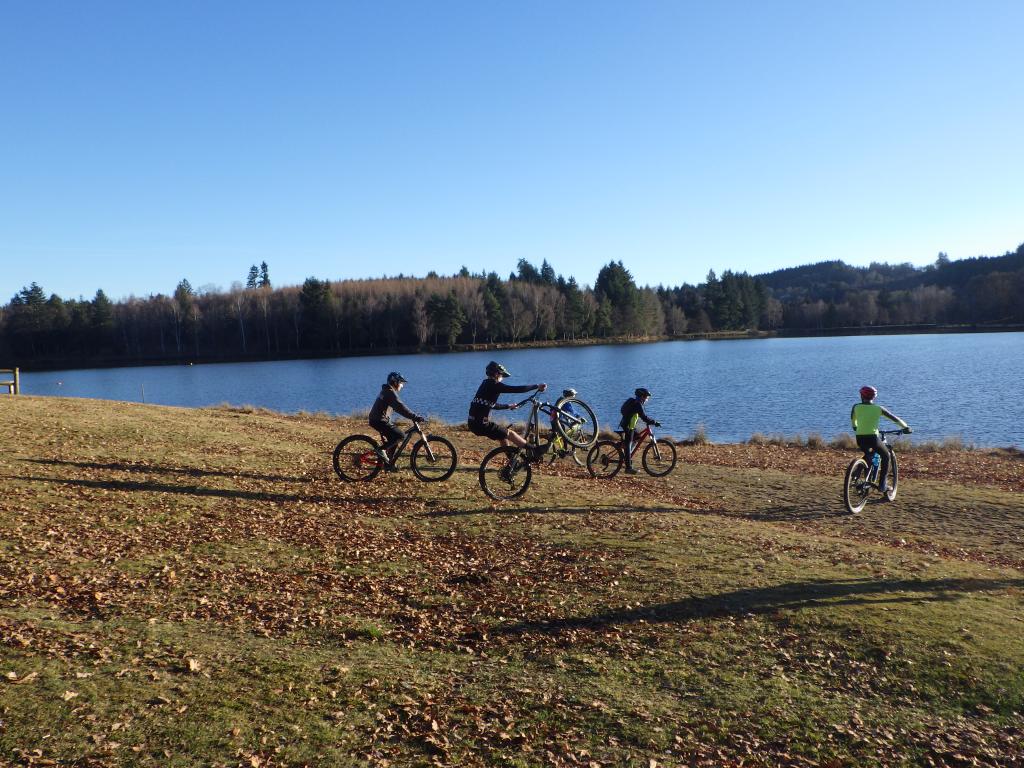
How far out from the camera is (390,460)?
45.9ft

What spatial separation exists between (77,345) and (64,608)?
124 m

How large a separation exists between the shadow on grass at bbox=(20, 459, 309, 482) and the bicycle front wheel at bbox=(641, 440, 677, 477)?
7973 millimetres

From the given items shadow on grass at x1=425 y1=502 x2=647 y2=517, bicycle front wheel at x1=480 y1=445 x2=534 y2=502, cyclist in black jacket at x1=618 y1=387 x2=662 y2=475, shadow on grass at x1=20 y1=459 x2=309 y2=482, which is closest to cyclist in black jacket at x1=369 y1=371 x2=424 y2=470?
bicycle front wheel at x1=480 y1=445 x2=534 y2=502

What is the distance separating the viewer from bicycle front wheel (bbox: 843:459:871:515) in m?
13.8

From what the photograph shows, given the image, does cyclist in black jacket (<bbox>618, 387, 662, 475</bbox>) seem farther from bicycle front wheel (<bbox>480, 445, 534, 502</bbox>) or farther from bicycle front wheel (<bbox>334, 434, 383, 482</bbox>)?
bicycle front wheel (<bbox>334, 434, 383, 482</bbox>)

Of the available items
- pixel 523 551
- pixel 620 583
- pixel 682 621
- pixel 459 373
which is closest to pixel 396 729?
pixel 682 621

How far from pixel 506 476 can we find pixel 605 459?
→ 4.48 metres

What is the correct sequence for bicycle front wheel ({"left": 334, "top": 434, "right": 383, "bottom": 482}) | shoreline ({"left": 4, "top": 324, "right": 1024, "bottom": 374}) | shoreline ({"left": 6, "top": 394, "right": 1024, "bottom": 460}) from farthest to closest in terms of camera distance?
shoreline ({"left": 4, "top": 324, "right": 1024, "bottom": 374}), shoreline ({"left": 6, "top": 394, "right": 1024, "bottom": 460}), bicycle front wheel ({"left": 334, "top": 434, "right": 383, "bottom": 482})

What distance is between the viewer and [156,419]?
20.2 metres

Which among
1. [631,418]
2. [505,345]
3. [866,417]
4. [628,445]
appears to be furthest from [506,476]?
[505,345]

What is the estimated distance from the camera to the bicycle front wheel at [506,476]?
12938mm

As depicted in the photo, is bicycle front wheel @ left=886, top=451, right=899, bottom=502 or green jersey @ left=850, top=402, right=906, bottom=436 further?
bicycle front wheel @ left=886, top=451, right=899, bottom=502

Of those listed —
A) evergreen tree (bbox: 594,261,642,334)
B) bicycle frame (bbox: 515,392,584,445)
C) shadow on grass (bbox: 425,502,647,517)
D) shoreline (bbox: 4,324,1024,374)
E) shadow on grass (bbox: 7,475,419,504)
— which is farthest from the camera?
evergreen tree (bbox: 594,261,642,334)

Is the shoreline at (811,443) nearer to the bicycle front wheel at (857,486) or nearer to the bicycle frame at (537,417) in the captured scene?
the bicycle frame at (537,417)
